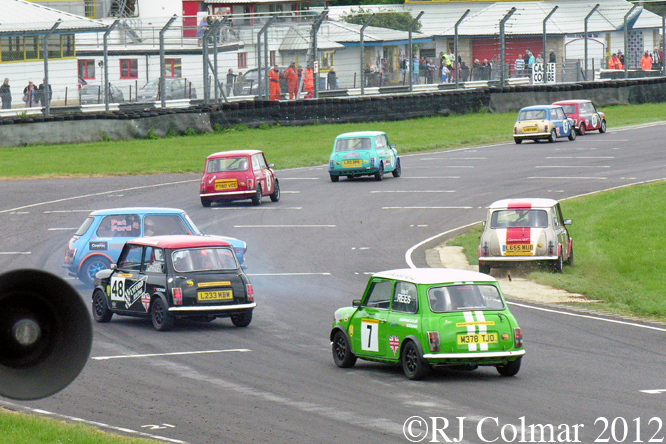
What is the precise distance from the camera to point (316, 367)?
12.5 meters

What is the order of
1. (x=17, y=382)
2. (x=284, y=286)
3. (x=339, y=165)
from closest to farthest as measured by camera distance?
(x=17, y=382) < (x=284, y=286) < (x=339, y=165)

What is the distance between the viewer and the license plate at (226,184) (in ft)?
92.0

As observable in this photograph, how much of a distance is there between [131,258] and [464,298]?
6.18 metres

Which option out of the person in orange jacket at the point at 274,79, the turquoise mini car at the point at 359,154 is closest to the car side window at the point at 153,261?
the turquoise mini car at the point at 359,154

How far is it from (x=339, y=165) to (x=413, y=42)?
1898 cm

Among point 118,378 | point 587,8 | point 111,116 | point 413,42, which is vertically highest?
point 587,8

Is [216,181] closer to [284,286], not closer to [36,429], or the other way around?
[284,286]

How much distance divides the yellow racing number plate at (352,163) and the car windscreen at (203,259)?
1704 centimetres

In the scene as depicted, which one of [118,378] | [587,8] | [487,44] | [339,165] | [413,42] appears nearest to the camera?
[118,378]

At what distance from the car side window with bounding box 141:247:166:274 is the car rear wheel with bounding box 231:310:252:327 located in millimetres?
1228

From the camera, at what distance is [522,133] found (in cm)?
4081

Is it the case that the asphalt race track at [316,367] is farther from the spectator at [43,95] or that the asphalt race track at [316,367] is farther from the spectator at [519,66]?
the spectator at [519,66]

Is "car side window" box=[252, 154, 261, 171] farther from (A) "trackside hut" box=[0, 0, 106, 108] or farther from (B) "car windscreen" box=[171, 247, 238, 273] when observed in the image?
(B) "car windscreen" box=[171, 247, 238, 273]

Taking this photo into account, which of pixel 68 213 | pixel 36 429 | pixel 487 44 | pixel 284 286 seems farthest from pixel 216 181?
A: pixel 487 44
